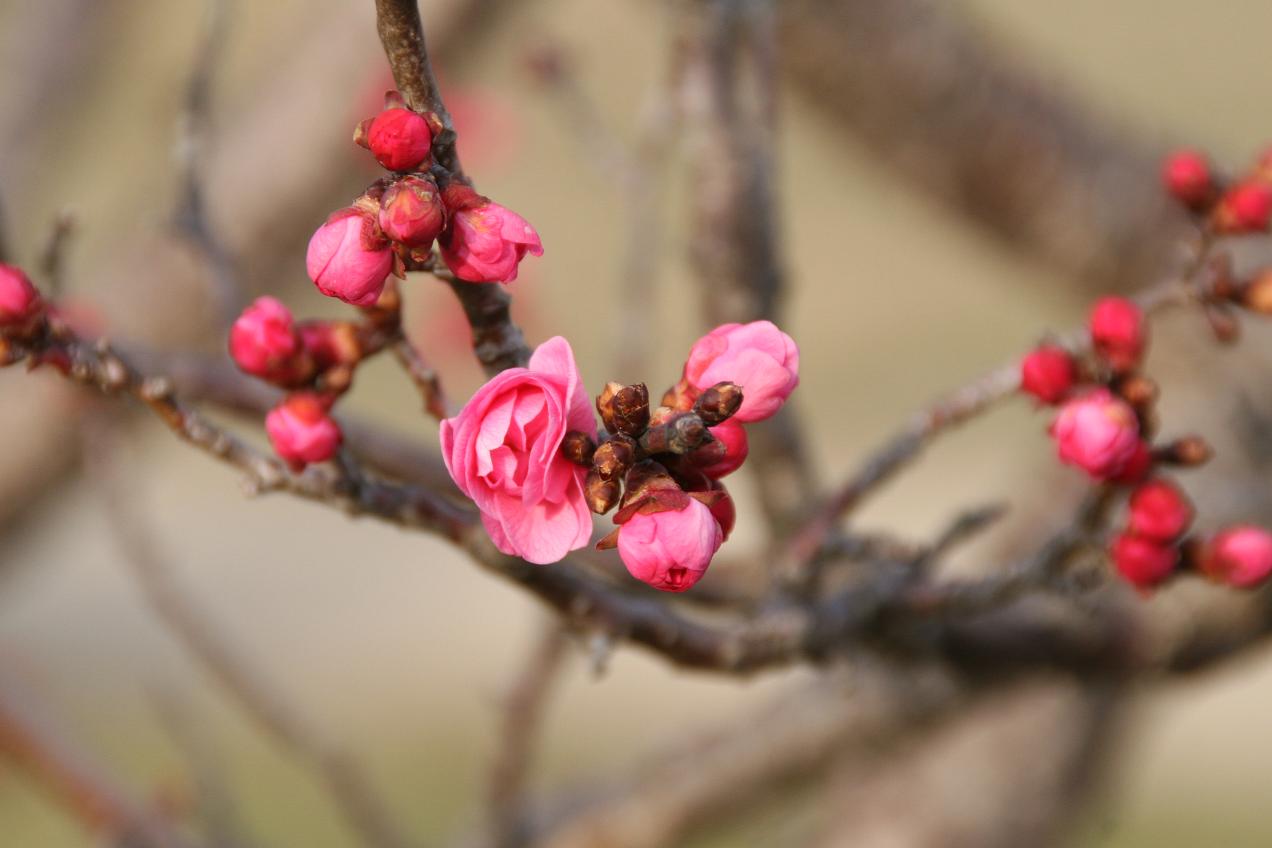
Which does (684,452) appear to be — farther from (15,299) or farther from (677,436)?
(15,299)

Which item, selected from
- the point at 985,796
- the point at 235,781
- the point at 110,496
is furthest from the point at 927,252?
the point at 110,496

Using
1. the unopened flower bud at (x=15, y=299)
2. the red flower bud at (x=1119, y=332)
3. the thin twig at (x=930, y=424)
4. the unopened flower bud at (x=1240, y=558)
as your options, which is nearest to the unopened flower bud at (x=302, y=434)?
the unopened flower bud at (x=15, y=299)

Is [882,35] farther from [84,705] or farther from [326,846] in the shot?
[84,705]

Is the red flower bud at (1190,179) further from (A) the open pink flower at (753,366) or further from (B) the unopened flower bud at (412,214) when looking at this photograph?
(B) the unopened flower bud at (412,214)

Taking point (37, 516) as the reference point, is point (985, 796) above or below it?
above

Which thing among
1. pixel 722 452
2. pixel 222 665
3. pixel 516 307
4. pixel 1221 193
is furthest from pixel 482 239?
pixel 516 307

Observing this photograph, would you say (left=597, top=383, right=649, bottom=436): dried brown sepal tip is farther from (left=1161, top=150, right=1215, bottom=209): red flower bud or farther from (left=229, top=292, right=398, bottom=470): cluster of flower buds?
(left=1161, top=150, right=1215, bottom=209): red flower bud
